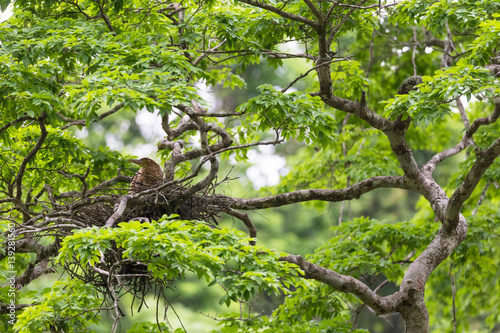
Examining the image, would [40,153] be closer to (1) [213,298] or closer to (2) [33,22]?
(2) [33,22]

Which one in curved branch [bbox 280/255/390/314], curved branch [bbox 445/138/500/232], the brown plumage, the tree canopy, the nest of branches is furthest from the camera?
the brown plumage

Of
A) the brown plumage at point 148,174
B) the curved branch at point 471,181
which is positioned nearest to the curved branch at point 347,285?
the curved branch at point 471,181

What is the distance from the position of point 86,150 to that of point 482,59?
3828 millimetres

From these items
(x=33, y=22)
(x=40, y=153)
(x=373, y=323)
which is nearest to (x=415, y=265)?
(x=40, y=153)

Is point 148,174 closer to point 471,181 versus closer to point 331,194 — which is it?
point 331,194

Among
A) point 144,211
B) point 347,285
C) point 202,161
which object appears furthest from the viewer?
point 347,285

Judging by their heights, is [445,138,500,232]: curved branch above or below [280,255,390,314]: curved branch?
above

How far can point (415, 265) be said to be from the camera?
521 centimetres

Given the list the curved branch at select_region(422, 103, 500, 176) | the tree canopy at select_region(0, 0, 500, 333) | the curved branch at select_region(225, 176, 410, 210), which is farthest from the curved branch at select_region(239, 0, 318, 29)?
the curved branch at select_region(422, 103, 500, 176)

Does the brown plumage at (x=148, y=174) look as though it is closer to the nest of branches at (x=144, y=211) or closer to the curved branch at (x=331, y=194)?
the nest of branches at (x=144, y=211)

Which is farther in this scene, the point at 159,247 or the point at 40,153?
the point at 40,153

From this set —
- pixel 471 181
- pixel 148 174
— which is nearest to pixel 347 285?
pixel 471 181

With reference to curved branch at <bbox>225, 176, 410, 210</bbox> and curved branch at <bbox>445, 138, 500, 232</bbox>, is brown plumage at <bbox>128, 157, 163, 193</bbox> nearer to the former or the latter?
curved branch at <bbox>225, 176, 410, 210</bbox>

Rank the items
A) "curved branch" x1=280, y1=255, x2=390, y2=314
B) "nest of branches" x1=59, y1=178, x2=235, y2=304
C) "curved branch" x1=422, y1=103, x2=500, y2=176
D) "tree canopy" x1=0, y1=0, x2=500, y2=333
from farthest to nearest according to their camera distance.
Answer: "curved branch" x1=422, y1=103, x2=500, y2=176 → "curved branch" x1=280, y1=255, x2=390, y2=314 → "nest of branches" x1=59, y1=178, x2=235, y2=304 → "tree canopy" x1=0, y1=0, x2=500, y2=333
